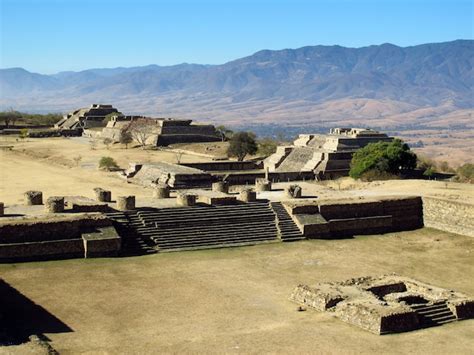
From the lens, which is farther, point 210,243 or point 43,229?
point 210,243

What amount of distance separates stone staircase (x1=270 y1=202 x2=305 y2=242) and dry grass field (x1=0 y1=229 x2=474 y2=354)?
619mm

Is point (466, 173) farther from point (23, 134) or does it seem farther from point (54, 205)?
point (23, 134)

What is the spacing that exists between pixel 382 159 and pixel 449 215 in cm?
1183

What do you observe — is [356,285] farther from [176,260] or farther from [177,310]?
[176,260]

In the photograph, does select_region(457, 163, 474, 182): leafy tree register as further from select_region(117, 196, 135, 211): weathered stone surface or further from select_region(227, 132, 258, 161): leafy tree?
select_region(117, 196, 135, 211): weathered stone surface

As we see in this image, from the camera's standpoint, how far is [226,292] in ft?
77.3

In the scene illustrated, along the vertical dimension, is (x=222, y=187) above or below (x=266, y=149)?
above

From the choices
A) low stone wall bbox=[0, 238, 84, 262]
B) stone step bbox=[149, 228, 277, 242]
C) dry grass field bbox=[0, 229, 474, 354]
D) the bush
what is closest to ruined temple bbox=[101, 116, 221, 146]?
the bush

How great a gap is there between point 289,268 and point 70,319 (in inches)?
354

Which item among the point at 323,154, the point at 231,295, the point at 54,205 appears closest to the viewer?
the point at 231,295

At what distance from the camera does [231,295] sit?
2323 centimetres

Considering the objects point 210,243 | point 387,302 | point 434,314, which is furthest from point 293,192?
point 434,314

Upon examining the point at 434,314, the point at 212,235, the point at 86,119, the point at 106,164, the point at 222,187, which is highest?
the point at 86,119

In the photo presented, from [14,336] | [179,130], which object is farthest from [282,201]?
[179,130]
